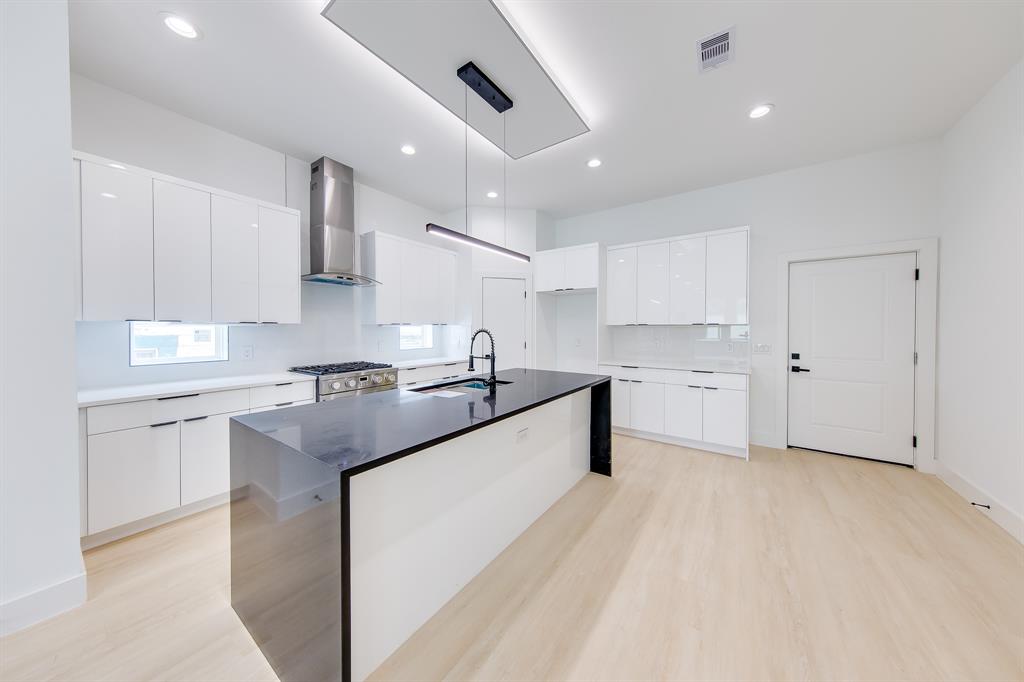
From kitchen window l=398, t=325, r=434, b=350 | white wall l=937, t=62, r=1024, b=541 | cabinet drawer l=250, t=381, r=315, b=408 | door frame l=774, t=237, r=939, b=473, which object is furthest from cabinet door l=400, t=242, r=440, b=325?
white wall l=937, t=62, r=1024, b=541

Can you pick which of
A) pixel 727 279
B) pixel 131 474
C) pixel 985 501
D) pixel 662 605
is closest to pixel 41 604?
pixel 131 474

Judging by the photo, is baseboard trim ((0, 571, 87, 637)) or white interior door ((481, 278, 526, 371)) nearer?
baseboard trim ((0, 571, 87, 637))

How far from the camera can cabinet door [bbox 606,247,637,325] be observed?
4441mm

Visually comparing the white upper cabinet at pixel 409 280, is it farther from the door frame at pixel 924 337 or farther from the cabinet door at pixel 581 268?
the door frame at pixel 924 337

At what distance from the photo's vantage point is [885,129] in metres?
2.98

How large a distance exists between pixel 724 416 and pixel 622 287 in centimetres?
190

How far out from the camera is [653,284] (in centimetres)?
430

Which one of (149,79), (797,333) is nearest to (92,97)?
(149,79)

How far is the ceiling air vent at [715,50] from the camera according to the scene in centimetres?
202

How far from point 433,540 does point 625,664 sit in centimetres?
91

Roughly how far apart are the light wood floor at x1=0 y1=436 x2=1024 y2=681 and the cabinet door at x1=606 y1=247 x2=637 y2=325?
8.02ft

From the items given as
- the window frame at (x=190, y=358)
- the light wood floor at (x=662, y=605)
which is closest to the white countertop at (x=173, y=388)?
the window frame at (x=190, y=358)

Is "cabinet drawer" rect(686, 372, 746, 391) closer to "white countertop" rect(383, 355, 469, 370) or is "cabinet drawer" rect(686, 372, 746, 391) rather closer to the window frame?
"white countertop" rect(383, 355, 469, 370)

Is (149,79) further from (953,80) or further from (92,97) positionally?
(953,80)
